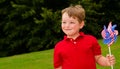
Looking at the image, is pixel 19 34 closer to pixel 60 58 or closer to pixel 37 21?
pixel 37 21

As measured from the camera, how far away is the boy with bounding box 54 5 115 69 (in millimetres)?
A: 3881

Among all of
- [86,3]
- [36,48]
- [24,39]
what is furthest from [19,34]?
[86,3]

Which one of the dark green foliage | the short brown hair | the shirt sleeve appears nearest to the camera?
the short brown hair

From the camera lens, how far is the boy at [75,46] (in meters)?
3.88

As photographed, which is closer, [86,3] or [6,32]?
[86,3]

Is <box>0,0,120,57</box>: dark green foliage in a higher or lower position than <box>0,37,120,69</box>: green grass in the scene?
lower

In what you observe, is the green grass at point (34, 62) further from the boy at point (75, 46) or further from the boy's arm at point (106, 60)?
the boy at point (75, 46)

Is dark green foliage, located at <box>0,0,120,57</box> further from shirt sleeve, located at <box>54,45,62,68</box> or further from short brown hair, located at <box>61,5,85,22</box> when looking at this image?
short brown hair, located at <box>61,5,85,22</box>

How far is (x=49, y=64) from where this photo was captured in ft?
28.1

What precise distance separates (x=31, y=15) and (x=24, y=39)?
1.23 m

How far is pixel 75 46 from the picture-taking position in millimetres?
3896

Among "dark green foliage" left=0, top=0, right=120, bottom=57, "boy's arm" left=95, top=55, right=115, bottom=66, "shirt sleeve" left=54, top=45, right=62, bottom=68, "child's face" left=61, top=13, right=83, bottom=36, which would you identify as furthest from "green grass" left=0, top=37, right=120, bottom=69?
"dark green foliage" left=0, top=0, right=120, bottom=57

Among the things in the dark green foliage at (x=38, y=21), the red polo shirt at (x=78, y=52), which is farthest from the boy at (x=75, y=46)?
the dark green foliage at (x=38, y=21)

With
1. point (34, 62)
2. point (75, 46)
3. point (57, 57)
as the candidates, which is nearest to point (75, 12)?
point (75, 46)
